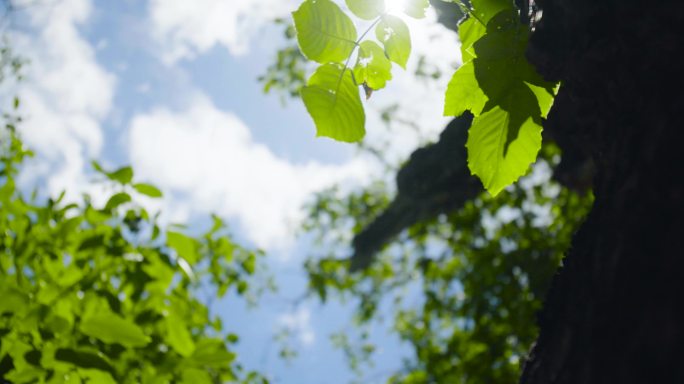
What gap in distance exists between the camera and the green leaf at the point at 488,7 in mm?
792

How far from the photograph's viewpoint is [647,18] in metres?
1.08

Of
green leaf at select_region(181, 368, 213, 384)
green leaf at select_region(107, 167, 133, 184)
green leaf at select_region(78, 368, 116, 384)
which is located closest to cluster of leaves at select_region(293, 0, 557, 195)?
green leaf at select_region(78, 368, 116, 384)

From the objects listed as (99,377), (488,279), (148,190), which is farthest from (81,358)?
(488,279)

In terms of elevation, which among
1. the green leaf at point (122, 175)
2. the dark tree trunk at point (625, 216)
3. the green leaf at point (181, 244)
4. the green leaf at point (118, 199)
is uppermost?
the green leaf at point (122, 175)

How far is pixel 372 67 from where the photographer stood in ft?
2.95

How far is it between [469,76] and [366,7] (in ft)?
0.63

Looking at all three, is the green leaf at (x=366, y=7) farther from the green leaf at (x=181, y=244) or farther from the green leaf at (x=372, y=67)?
the green leaf at (x=181, y=244)

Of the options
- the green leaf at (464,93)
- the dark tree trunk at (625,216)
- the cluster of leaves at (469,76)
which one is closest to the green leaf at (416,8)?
the cluster of leaves at (469,76)

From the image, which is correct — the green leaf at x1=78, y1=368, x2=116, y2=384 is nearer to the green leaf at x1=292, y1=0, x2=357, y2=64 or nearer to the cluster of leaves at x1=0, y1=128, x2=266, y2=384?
the cluster of leaves at x1=0, y1=128, x2=266, y2=384

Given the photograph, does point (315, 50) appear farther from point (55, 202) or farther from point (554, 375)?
point (55, 202)

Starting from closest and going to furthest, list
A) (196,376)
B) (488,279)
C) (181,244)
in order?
(196,376), (181,244), (488,279)

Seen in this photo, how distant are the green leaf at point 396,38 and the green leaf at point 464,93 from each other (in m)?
0.09

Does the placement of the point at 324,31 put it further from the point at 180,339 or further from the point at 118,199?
the point at 118,199

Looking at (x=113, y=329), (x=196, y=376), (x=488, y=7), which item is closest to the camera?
(x=488, y=7)
